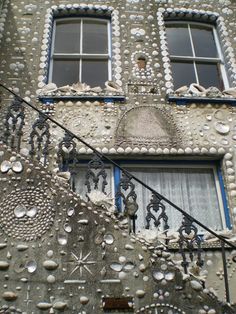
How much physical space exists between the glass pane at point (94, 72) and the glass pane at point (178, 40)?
156 cm

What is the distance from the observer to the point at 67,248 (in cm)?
554

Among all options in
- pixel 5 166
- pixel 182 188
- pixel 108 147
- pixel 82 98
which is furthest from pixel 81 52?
pixel 5 166

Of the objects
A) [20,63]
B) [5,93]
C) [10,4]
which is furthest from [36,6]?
[5,93]

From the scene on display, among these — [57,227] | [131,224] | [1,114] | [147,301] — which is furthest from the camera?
[1,114]

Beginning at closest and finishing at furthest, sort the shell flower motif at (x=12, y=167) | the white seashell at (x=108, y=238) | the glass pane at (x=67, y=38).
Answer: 1. the white seashell at (x=108, y=238)
2. the shell flower motif at (x=12, y=167)
3. the glass pane at (x=67, y=38)

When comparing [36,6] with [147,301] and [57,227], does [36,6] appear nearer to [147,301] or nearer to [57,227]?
[57,227]

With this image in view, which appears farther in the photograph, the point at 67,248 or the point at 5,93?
the point at 5,93

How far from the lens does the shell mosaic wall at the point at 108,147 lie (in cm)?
532

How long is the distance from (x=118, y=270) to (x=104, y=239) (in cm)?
41

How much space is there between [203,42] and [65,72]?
3.22 m

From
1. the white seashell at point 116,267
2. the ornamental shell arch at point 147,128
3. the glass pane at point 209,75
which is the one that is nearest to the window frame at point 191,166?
the ornamental shell arch at point 147,128

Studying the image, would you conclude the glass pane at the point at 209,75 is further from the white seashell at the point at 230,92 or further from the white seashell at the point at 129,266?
the white seashell at the point at 129,266

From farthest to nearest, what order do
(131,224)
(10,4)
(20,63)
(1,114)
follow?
1. (10,4)
2. (20,63)
3. (1,114)
4. (131,224)

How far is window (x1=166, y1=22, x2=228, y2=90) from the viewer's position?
31.4 feet
